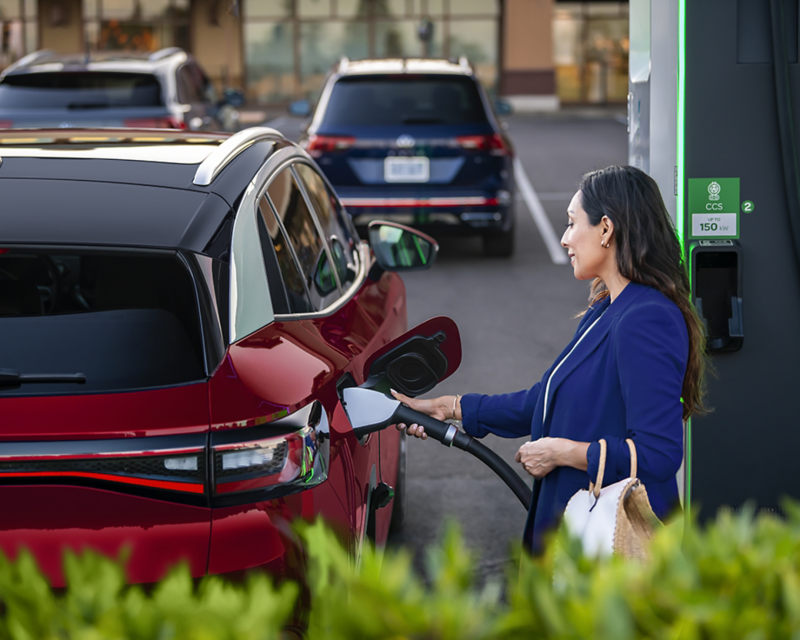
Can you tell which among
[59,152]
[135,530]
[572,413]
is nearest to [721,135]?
[572,413]

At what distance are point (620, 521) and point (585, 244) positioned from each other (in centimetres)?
71

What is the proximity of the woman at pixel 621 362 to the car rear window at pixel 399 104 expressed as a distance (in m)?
7.62

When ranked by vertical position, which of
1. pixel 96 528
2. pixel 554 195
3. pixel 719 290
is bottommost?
pixel 554 195

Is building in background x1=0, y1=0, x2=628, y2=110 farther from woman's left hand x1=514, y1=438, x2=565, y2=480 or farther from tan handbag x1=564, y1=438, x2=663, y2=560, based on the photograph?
tan handbag x1=564, y1=438, x2=663, y2=560

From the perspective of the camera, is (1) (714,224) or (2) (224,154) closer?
(2) (224,154)

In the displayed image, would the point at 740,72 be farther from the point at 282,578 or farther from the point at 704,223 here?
the point at 282,578

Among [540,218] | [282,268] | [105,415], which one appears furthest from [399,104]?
[105,415]

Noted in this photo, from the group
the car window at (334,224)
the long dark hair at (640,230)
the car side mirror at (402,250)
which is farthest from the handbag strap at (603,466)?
the car side mirror at (402,250)

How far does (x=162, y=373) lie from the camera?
7.52 ft

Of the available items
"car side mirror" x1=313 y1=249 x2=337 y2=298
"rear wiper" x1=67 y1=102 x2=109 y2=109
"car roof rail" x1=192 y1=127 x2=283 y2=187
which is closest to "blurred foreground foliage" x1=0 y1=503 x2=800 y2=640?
"car roof rail" x1=192 y1=127 x2=283 y2=187

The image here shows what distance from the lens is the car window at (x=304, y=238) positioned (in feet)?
10.6

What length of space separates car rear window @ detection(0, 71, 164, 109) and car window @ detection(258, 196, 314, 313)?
27.0 feet

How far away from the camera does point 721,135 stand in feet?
11.2

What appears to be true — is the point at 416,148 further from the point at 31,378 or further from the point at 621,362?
the point at 31,378
